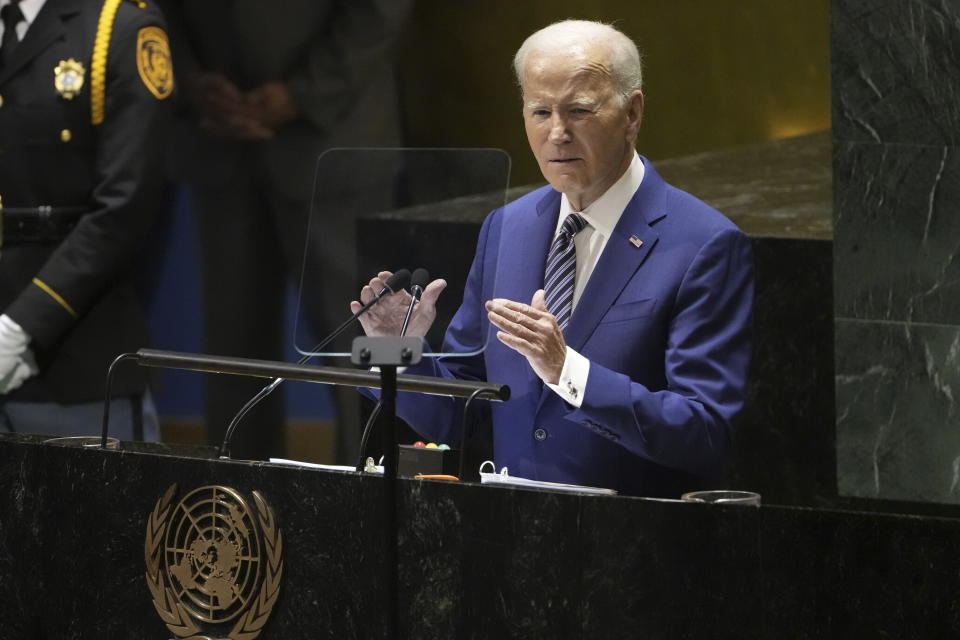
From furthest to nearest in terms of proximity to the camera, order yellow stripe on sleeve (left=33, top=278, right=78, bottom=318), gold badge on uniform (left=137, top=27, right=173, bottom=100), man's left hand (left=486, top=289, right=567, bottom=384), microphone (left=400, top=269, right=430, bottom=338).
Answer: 1. gold badge on uniform (left=137, top=27, right=173, bottom=100)
2. yellow stripe on sleeve (left=33, top=278, right=78, bottom=318)
3. microphone (left=400, top=269, right=430, bottom=338)
4. man's left hand (left=486, top=289, right=567, bottom=384)

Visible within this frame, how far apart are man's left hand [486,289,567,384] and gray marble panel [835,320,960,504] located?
182 centimetres

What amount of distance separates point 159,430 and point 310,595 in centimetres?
251

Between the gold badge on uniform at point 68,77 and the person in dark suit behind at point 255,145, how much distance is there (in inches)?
20.1

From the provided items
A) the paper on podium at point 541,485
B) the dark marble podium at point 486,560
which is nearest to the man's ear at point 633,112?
the paper on podium at point 541,485

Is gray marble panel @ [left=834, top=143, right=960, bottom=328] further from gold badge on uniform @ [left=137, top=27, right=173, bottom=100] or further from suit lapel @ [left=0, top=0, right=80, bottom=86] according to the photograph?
suit lapel @ [left=0, top=0, right=80, bottom=86]

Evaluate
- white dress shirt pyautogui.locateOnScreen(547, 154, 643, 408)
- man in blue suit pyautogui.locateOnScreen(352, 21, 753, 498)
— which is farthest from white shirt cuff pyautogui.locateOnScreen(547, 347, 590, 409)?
white dress shirt pyautogui.locateOnScreen(547, 154, 643, 408)

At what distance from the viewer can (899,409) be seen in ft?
14.7

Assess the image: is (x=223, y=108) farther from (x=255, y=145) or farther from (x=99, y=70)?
(x=99, y=70)

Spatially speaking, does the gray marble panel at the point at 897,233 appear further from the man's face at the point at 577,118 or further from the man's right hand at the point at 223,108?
the man's right hand at the point at 223,108

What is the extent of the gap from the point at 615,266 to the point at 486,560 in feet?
2.84

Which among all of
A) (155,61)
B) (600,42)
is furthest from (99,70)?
(600,42)

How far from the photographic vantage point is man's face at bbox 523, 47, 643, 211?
10.7 feet

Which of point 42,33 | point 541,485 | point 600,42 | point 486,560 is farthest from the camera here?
point 42,33

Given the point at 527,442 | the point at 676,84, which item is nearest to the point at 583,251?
the point at 527,442
